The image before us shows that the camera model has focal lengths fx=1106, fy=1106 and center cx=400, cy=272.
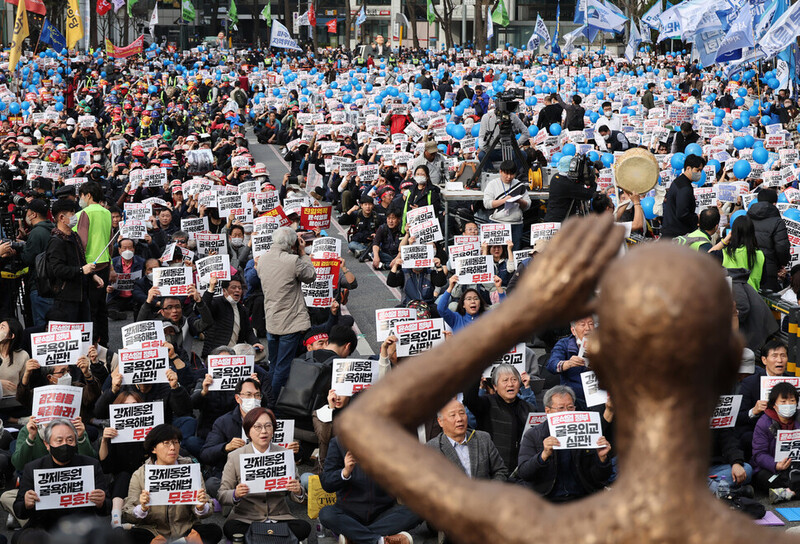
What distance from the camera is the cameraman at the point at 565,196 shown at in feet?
42.3

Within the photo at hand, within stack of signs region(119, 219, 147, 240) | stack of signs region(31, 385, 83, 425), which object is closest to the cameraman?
stack of signs region(119, 219, 147, 240)

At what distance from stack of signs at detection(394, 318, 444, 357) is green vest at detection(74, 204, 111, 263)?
481 cm

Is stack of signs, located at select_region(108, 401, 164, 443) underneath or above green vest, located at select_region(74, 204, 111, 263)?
underneath

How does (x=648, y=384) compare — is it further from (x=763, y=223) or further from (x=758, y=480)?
(x=763, y=223)

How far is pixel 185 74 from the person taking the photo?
47719 mm

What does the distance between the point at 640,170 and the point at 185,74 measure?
125 ft

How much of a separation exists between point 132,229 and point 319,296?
3355mm

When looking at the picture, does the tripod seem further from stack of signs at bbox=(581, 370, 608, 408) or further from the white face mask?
the white face mask

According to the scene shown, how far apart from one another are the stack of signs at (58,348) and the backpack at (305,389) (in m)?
1.65

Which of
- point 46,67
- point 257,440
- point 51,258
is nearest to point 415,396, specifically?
point 257,440

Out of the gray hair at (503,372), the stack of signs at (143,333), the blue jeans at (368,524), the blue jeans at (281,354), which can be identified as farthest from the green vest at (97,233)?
the blue jeans at (368,524)

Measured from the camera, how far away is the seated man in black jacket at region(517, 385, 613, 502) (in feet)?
24.1

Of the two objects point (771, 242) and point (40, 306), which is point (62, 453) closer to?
point (40, 306)

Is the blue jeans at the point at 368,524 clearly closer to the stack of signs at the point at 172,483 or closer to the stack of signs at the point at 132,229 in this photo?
the stack of signs at the point at 172,483
